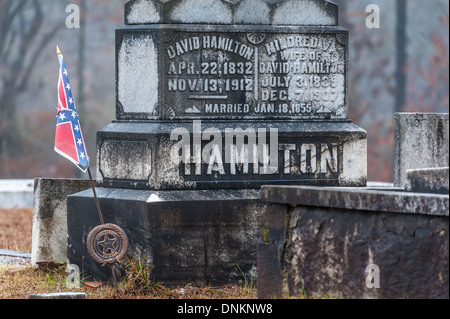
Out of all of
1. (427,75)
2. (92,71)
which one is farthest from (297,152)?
(92,71)

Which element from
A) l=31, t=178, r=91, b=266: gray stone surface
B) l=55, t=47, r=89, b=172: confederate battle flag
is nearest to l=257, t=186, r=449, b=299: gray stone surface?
l=55, t=47, r=89, b=172: confederate battle flag

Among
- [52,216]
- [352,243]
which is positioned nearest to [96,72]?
[52,216]

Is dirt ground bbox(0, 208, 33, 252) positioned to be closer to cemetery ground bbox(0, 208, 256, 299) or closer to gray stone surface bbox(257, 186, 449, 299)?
cemetery ground bbox(0, 208, 256, 299)

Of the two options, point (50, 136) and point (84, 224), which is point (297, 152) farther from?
point (50, 136)

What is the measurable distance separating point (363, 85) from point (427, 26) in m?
3.07

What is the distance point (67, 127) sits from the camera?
6574mm

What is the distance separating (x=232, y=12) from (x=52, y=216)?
2.35m

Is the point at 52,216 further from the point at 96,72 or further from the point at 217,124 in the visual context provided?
the point at 96,72

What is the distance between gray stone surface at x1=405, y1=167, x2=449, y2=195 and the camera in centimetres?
498

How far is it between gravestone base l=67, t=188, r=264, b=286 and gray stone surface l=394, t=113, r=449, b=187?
7.24ft

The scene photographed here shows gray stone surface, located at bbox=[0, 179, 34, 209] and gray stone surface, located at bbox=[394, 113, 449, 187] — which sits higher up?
gray stone surface, located at bbox=[394, 113, 449, 187]

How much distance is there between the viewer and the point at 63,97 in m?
6.53

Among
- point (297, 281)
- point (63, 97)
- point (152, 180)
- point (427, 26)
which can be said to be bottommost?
point (297, 281)

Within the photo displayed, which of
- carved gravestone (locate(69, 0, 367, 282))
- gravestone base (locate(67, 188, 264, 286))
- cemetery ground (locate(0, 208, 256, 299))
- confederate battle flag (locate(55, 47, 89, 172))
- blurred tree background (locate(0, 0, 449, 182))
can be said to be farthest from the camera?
blurred tree background (locate(0, 0, 449, 182))
